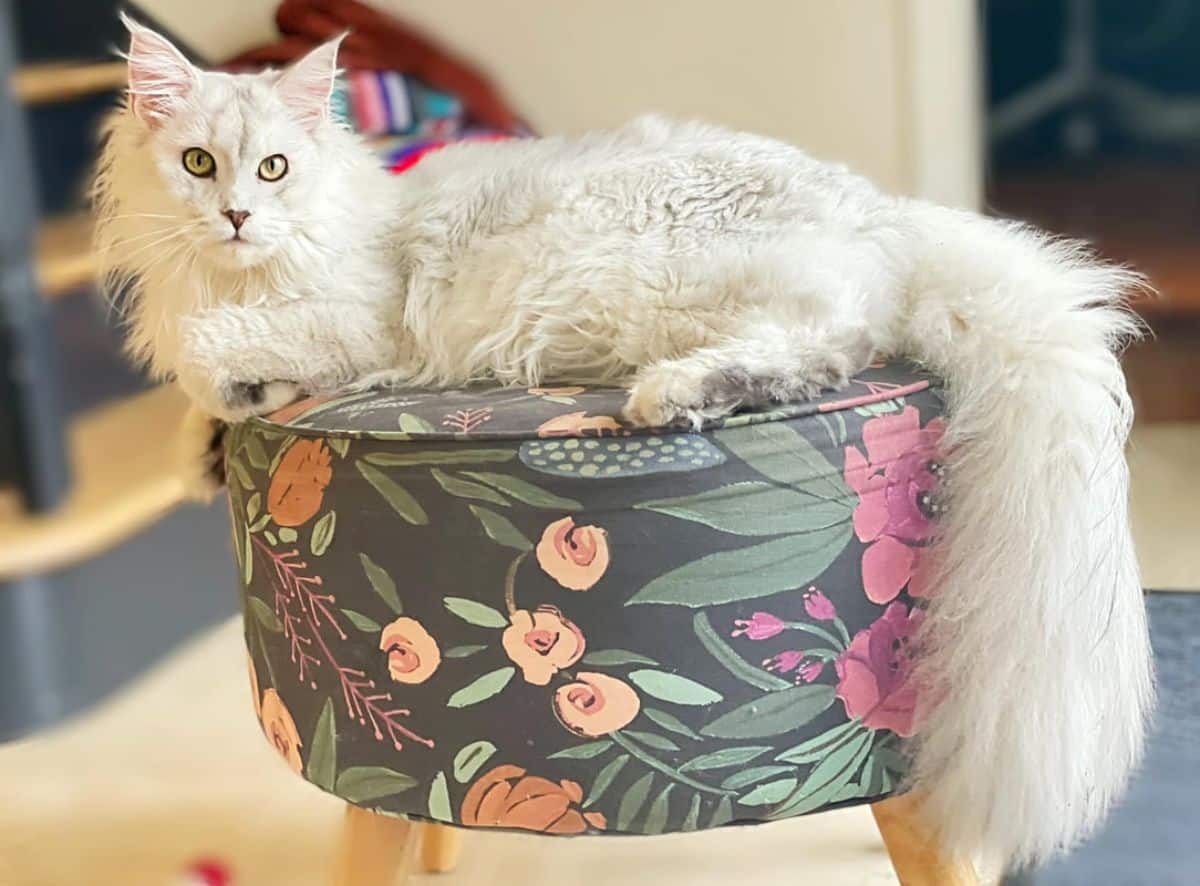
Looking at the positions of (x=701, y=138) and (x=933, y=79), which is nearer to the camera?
(x=701, y=138)

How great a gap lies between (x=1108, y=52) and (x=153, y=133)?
1.77 meters

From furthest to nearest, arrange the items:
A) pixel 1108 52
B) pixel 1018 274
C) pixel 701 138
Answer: pixel 1108 52, pixel 701 138, pixel 1018 274

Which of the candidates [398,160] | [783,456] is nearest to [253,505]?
[783,456]

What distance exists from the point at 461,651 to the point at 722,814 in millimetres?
255

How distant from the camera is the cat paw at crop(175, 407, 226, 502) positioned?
1.29m

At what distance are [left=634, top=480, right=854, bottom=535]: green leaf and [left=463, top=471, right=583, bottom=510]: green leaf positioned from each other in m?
0.06

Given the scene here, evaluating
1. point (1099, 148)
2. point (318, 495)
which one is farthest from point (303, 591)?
point (1099, 148)

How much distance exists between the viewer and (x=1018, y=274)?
112 centimetres

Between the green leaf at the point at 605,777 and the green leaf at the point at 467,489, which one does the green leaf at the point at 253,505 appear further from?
the green leaf at the point at 605,777

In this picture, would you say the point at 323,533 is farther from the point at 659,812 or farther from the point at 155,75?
the point at 155,75

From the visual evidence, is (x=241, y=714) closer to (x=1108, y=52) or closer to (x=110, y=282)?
(x=110, y=282)

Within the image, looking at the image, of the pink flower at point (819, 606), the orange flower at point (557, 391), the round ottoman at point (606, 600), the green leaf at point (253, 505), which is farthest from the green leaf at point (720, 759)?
the green leaf at point (253, 505)

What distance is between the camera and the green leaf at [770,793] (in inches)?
40.8

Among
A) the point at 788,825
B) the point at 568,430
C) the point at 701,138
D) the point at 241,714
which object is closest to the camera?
the point at 568,430
